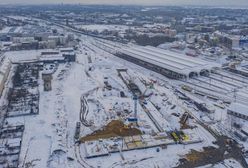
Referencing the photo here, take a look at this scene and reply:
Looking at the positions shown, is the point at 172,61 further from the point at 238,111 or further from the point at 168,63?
the point at 238,111

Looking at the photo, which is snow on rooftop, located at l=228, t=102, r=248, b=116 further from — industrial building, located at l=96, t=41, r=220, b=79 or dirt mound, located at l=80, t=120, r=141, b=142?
industrial building, located at l=96, t=41, r=220, b=79

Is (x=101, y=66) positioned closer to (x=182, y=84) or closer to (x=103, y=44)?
(x=182, y=84)

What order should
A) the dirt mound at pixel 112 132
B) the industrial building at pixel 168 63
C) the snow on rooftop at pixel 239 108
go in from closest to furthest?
the dirt mound at pixel 112 132, the snow on rooftop at pixel 239 108, the industrial building at pixel 168 63

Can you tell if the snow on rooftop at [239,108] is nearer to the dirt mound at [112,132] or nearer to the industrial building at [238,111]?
the industrial building at [238,111]

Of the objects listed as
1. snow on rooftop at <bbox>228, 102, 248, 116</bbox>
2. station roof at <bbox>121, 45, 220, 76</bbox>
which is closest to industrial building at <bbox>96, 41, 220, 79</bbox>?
station roof at <bbox>121, 45, 220, 76</bbox>

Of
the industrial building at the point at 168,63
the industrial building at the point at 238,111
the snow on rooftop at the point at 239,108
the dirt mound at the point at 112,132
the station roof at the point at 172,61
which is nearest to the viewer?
the dirt mound at the point at 112,132

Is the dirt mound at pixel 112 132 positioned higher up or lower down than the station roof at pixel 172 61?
lower down

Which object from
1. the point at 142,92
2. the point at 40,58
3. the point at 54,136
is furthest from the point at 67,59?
the point at 54,136

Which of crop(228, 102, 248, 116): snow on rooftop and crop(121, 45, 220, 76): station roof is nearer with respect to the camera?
crop(228, 102, 248, 116): snow on rooftop

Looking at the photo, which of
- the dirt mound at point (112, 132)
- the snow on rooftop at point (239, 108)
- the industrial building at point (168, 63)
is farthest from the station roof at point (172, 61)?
the dirt mound at point (112, 132)
